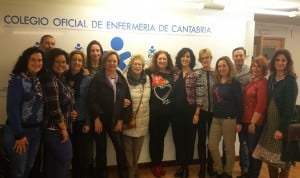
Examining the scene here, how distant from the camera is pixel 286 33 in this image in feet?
22.4

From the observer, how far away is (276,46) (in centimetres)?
677

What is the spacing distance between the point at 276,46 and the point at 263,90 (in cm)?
416

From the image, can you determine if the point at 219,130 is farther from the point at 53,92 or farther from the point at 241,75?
the point at 53,92

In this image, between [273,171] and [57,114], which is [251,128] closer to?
[273,171]

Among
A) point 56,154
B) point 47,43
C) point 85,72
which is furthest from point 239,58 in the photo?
point 56,154

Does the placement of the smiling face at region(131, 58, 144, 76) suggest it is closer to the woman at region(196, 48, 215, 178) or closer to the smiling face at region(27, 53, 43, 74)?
the woman at region(196, 48, 215, 178)

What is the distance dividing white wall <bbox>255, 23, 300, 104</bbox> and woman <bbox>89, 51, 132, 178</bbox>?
170 inches

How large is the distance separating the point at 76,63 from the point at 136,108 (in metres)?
0.84

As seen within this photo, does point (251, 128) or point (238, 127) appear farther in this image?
point (238, 127)

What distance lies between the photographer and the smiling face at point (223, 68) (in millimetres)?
3320

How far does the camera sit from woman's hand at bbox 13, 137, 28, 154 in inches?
95.2

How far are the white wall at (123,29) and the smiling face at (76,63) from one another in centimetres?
52

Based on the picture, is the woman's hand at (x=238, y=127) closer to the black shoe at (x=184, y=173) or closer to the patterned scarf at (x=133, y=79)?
the black shoe at (x=184, y=173)

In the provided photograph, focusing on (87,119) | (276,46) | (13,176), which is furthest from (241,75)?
(276,46)
